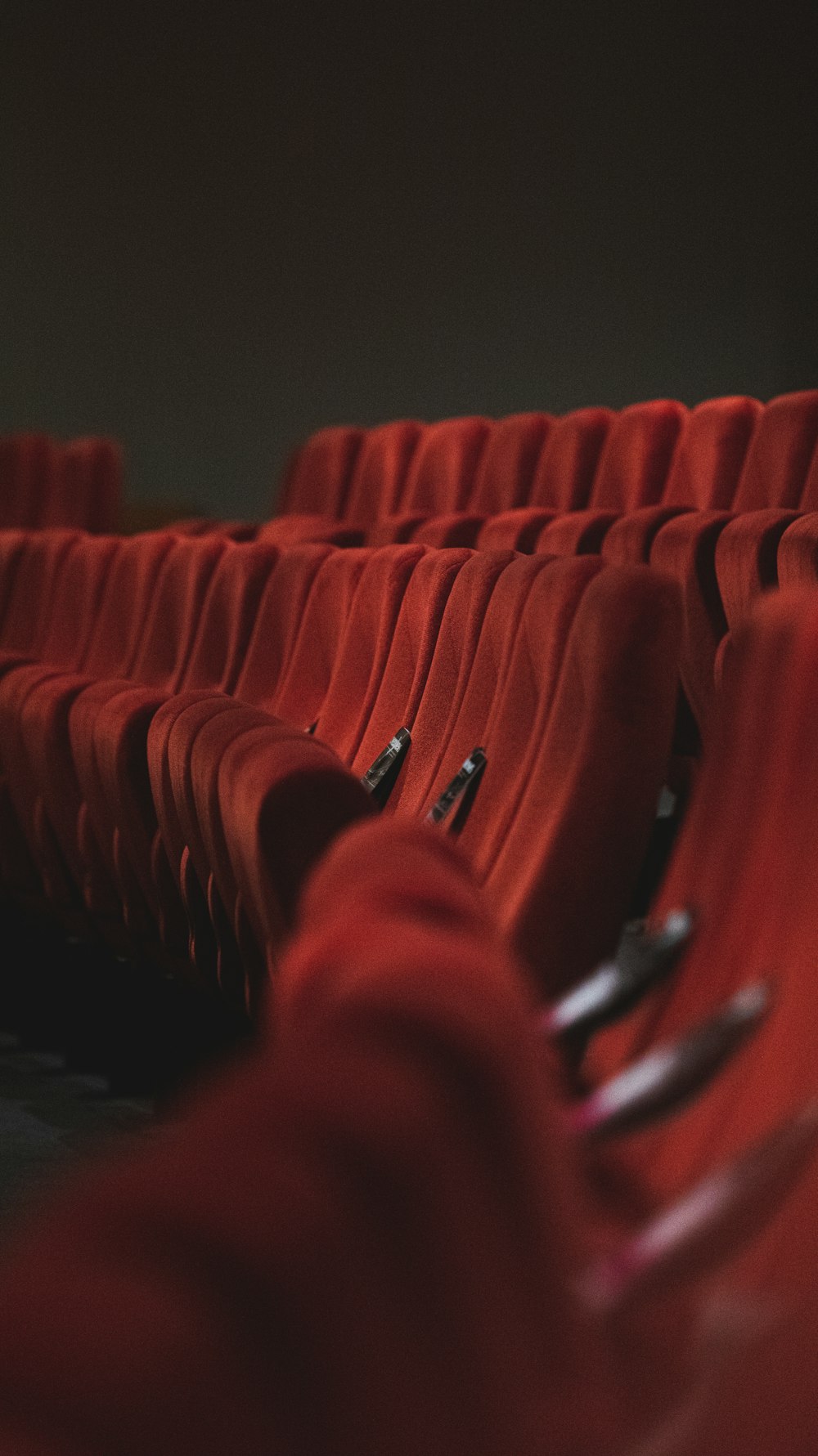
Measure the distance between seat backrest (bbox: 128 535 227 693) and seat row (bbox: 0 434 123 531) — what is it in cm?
44

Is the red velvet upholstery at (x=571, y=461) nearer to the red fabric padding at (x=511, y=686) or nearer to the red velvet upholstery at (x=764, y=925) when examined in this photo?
the red fabric padding at (x=511, y=686)

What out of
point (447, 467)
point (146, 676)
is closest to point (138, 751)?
point (146, 676)

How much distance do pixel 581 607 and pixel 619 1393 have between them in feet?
0.71

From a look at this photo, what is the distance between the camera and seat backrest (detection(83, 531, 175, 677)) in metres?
0.73

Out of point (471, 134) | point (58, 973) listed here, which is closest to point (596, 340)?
point (471, 134)

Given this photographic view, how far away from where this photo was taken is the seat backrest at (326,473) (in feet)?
3.24

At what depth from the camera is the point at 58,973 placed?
2.17 feet

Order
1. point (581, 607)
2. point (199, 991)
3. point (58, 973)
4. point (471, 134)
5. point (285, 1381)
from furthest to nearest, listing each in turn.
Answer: point (471, 134) < point (58, 973) < point (199, 991) < point (581, 607) < point (285, 1381)

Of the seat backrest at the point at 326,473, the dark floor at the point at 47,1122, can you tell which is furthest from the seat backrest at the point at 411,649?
the seat backrest at the point at 326,473

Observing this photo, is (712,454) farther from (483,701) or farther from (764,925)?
(764,925)

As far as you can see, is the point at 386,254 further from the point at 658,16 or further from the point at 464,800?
the point at 464,800

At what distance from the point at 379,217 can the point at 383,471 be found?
379 millimetres

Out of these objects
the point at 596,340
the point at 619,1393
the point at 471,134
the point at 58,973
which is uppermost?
the point at 471,134

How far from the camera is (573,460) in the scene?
31.3 inches
